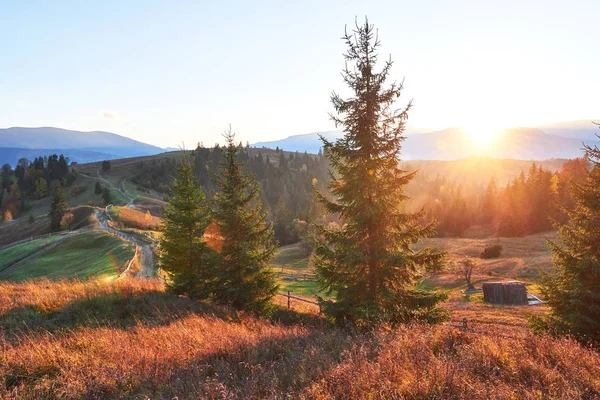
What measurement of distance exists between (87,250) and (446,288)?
163ft

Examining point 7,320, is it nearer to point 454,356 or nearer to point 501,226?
point 454,356

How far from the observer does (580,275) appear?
13727 millimetres

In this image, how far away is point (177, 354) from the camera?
738 centimetres

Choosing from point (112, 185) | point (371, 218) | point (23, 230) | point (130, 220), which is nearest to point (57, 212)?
point (23, 230)

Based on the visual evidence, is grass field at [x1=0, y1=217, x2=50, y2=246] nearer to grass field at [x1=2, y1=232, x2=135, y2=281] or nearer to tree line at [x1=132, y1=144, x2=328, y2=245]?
grass field at [x1=2, y1=232, x2=135, y2=281]

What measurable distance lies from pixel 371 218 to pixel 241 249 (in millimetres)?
7906

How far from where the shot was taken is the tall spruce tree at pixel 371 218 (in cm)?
1370

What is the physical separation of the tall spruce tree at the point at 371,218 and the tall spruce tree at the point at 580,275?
4960 mm

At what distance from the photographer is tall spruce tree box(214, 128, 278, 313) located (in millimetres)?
18297

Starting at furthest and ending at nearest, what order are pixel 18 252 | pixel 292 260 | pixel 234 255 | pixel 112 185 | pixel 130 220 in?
pixel 112 185, pixel 292 260, pixel 130 220, pixel 18 252, pixel 234 255

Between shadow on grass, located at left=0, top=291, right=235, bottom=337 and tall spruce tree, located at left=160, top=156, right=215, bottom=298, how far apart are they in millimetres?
4246

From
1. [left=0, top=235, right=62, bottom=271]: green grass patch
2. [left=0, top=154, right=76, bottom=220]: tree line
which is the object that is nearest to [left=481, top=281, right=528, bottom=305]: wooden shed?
[left=0, top=235, right=62, bottom=271]: green grass patch

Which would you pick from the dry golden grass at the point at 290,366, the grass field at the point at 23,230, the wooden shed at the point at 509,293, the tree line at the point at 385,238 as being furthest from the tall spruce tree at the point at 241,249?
the grass field at the point at 23,230

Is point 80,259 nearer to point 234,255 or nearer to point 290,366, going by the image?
point 234,255
